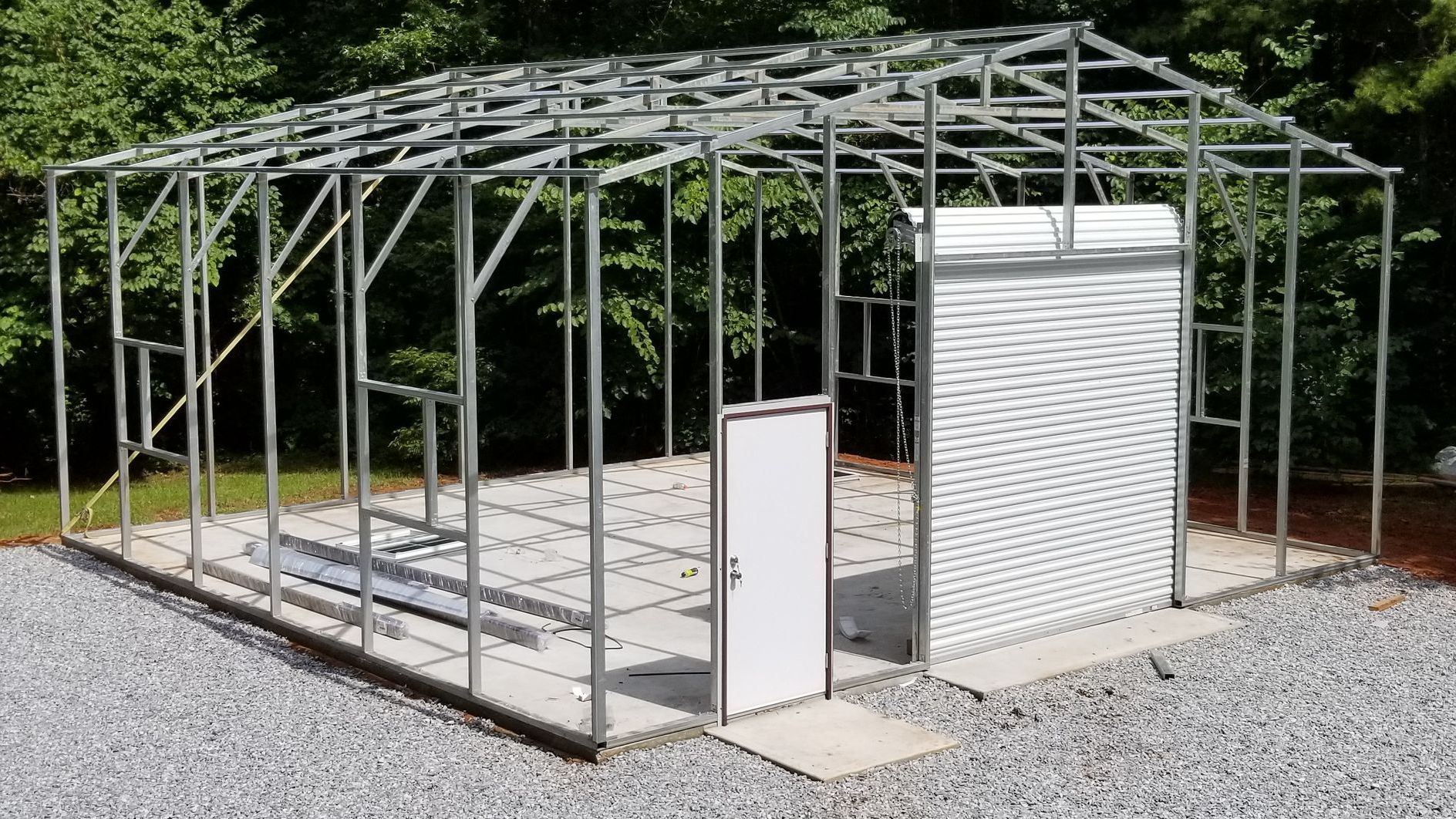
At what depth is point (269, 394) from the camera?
910 cm

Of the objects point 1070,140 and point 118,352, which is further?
point 118,352

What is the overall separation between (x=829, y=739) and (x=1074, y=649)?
219 centimetres

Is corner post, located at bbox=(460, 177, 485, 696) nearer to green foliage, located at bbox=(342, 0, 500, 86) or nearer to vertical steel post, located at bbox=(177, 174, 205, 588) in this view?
vertical steel post, located at bbox=(177, 174, 205, 588)

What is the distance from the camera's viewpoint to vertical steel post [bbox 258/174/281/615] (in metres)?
8.81

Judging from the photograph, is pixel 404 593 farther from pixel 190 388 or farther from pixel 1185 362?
pixel 1185 362

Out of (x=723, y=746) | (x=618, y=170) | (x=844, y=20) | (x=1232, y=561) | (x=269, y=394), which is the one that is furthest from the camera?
(x=844, y=20)

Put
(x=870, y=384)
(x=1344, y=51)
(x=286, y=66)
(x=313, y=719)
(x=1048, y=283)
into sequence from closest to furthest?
(x=313, y=719), (x=1048, y=283), (x=1344, y=51), (x=870, y=384), (x=286, y=66)

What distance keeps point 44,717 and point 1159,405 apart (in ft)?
22.4

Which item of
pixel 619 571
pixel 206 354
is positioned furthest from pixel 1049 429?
pixel 206 354

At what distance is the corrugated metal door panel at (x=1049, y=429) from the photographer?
8398mm

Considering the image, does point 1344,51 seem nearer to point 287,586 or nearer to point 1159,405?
point 1159,405

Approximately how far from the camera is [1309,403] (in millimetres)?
14055

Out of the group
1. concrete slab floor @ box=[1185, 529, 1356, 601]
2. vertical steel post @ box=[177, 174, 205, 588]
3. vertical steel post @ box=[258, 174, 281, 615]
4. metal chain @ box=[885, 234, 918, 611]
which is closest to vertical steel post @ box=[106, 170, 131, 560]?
vertical steel post @ box=[177, 174, 205, 588]

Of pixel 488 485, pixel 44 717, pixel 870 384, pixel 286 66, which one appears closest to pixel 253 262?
pixel 286 66
